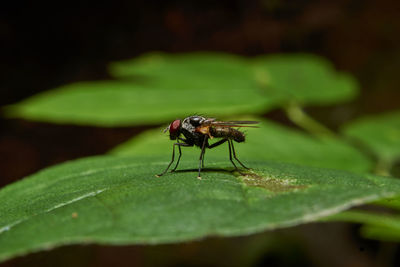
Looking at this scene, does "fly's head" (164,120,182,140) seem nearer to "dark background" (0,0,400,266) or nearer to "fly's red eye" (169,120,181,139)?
"fly's red eye" (169,120,181,139)

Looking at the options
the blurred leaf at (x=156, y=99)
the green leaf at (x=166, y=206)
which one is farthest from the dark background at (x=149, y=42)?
the green leaf at (x=166, y=206)

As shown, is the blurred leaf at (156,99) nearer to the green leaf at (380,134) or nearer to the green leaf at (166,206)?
the green leaf at (380,134)

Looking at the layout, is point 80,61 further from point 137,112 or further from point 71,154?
point 137,112

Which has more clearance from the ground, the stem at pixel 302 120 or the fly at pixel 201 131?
the fly at pixel 201 131

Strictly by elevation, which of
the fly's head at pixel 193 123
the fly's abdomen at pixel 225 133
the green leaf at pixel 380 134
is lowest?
the green leaf at pixel 380 134

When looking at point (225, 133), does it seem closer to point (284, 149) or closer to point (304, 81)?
point (284, 149)
